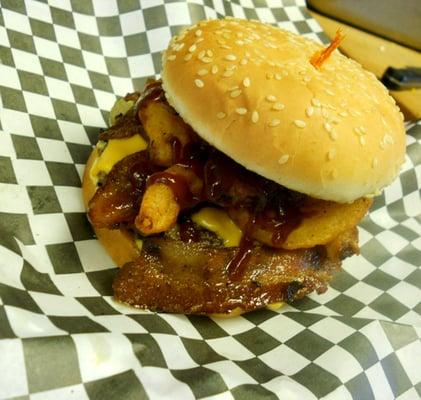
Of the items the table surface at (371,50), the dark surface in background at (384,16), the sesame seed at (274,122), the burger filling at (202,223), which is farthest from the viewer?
the dark surface in background at (384,16)

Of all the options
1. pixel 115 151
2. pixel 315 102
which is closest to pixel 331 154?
pixel 315 102

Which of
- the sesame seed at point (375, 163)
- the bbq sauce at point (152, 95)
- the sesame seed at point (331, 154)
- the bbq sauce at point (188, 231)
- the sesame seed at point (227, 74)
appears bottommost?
the bbq sauce at point (188, 231)

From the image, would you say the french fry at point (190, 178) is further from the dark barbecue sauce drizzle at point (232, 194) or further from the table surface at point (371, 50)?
the table surface at point (371, 50)

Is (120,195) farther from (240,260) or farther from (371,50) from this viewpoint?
(371,50)

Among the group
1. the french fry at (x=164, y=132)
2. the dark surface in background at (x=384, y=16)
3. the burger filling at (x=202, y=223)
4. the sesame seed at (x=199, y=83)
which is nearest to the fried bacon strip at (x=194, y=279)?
the burger filling at (x=202, y=223)

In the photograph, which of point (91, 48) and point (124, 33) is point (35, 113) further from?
point (124, 33)

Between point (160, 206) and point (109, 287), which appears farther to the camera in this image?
point (109, 287)

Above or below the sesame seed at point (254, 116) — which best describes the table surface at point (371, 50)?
below

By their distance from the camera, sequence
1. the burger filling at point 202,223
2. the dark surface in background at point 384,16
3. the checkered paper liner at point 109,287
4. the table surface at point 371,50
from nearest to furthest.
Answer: the checkered paper liner at point 109,287
the burger filling at point 202,223
the table surface at point 371,50
the dark surface in background at point 384,16
